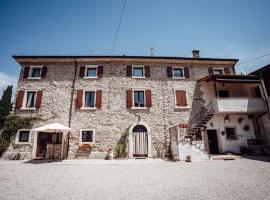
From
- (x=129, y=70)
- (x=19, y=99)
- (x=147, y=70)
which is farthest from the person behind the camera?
(x=147, y=70)

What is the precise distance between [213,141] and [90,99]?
12.1 metres

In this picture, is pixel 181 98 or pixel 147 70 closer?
pixel 181 98

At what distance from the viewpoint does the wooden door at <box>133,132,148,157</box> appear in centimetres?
1312

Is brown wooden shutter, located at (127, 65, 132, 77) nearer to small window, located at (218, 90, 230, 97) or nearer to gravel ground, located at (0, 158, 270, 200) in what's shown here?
small window, located at (218, 90, 230, 97)

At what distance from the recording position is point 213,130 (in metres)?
14.5

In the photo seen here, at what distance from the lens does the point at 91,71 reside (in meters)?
15.2

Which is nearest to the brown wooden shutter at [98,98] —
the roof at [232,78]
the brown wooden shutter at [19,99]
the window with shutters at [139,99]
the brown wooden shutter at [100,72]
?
the brown wooden shutter at [100,72]

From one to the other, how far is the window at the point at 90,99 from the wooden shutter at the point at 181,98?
7.80 m

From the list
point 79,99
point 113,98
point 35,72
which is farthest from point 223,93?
point 35,72

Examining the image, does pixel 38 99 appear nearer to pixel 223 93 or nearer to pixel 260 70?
pixel 223 93

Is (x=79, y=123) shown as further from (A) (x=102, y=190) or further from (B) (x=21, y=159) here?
(A) (x=102, y=190)

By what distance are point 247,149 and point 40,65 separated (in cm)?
2039

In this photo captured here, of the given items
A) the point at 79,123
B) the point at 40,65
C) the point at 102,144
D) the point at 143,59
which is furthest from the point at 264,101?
the point at 40,65

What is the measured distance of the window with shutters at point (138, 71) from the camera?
598 inches
